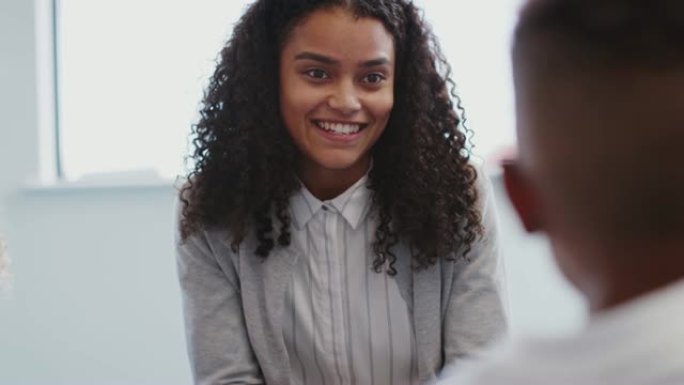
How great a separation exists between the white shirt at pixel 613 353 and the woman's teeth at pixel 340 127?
82cm

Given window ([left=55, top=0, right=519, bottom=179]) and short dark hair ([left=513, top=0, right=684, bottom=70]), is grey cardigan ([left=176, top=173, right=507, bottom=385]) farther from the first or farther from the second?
window ([left=55, top=0, right=519, bottom=179])

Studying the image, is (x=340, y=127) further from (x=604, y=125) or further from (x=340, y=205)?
(x=604, y=125)

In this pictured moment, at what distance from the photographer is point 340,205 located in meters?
1.32

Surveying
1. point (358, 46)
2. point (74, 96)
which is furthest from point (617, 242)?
point (74, 96)

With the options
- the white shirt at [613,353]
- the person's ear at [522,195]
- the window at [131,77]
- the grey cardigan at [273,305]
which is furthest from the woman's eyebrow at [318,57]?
the window at [131,77]

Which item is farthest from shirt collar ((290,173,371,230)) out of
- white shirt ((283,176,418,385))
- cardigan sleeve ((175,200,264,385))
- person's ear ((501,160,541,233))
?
person's ear ((501,160,541,233))

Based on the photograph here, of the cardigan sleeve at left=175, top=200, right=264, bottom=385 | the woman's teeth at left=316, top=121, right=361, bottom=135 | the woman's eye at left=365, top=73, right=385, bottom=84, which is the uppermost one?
the woman's eye at left=365, top=73, right=385, bottom=84

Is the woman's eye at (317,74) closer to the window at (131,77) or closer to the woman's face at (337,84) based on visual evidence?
the woman's face at (337,84)

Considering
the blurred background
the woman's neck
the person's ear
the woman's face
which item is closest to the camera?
the person's ear

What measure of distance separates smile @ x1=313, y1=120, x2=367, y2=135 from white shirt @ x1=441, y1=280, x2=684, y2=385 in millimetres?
824

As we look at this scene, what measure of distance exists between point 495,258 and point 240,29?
0.52m

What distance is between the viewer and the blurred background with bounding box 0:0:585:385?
7.48 feet

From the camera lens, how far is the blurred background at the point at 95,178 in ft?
7.48

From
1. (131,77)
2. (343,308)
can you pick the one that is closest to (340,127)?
(343,308)
